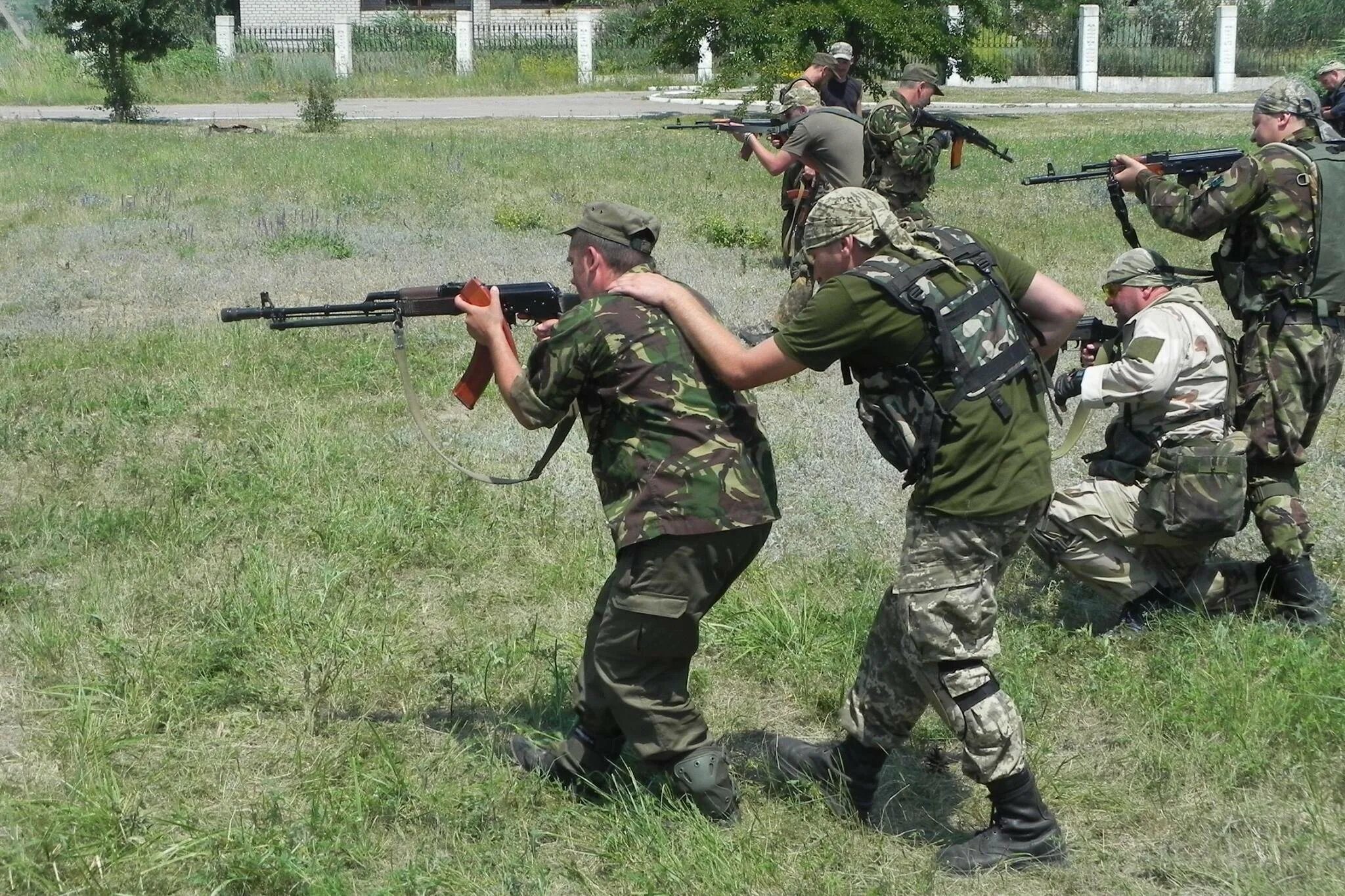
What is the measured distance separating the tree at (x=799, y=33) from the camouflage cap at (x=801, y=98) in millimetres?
13792

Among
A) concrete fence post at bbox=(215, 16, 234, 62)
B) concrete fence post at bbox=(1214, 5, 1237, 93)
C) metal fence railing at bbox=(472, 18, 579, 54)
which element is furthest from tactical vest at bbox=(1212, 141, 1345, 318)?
concrete fence post at bbox=(215, 16, 234, 62)

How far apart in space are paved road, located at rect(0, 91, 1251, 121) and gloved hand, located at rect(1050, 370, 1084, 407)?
25194 millimetres

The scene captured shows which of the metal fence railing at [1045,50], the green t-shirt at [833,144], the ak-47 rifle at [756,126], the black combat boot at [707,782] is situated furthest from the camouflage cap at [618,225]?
the metal fence railing at [1045,50]

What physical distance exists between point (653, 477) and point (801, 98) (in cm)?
767

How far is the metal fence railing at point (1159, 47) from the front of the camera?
3891 centimetres

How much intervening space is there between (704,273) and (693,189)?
16.1 ft

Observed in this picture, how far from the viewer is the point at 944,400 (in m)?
3.84

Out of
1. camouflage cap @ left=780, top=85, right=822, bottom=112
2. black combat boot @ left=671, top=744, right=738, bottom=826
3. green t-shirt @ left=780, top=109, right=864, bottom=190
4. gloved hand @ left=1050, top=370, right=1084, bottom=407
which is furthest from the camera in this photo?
camouflage cap @ left=780, top=85, right=822, bottom=112

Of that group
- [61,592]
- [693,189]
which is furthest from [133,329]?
[693,189]

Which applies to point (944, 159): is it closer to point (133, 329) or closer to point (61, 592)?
point (133, 329)

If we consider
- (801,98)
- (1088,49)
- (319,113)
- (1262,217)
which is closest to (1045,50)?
(1088,49)

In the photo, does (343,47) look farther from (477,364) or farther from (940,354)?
(940,354)

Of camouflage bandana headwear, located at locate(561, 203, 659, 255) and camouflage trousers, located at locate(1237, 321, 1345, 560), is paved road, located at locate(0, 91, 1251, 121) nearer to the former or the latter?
camouflage trousers, located at locate(1237, 321, 1345, 560)

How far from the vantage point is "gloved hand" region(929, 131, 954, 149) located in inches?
386
